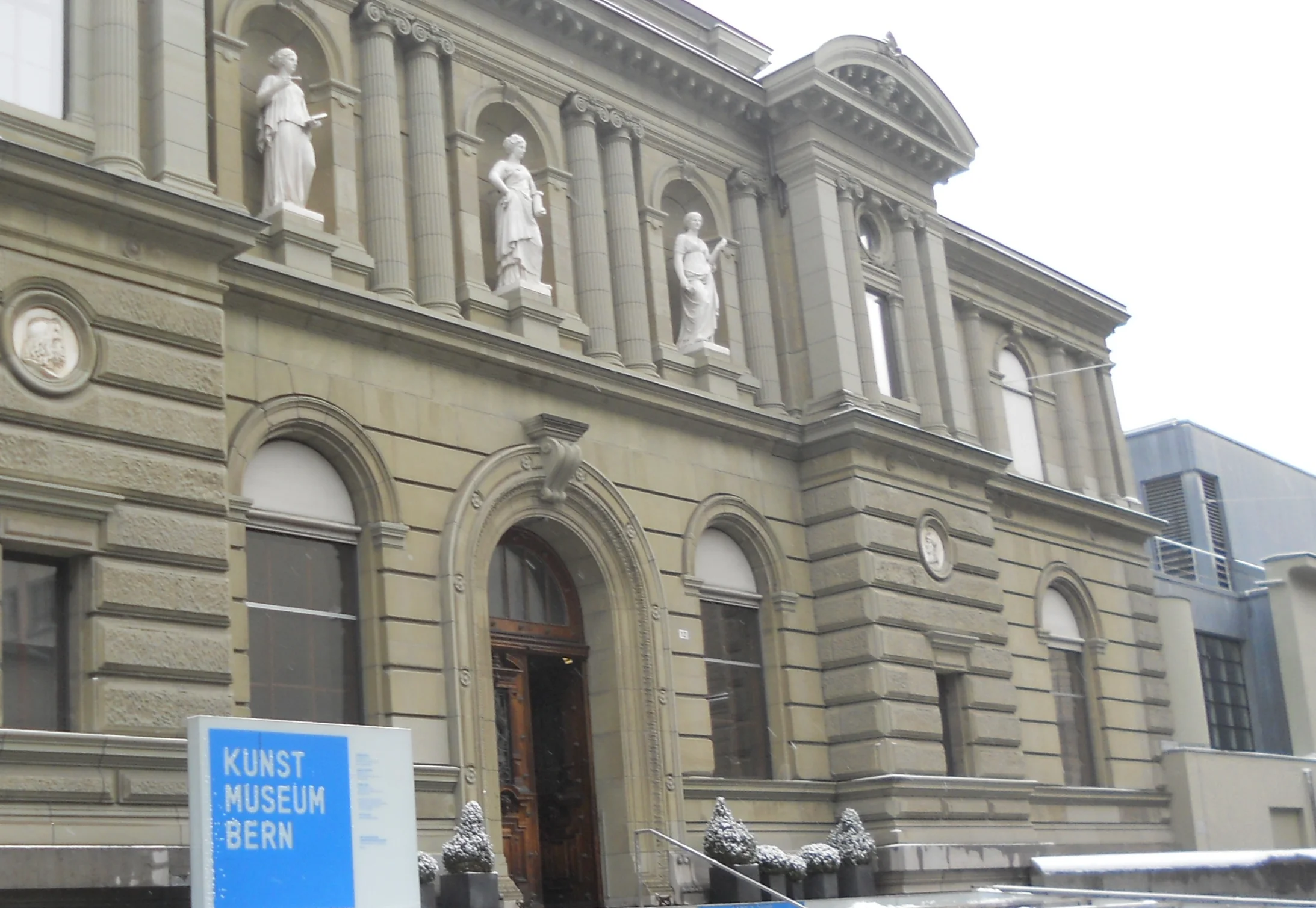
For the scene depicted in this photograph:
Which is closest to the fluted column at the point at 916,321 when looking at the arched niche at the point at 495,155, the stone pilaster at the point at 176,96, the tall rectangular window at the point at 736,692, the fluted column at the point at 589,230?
the tall rectangular window at the point at 736,692

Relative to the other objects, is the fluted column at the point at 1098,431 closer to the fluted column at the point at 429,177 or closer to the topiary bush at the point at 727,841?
the topiary bush at the point at 727,841

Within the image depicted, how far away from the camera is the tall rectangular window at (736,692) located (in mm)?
26641

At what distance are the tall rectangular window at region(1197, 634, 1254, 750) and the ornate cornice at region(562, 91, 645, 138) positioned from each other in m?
22.2

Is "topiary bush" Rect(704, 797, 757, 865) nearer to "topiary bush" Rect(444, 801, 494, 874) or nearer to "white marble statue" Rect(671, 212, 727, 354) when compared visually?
"topiary bush" Rect(444, 801, 494, 874)

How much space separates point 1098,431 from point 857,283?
11.7 metres

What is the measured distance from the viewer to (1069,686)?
116ft

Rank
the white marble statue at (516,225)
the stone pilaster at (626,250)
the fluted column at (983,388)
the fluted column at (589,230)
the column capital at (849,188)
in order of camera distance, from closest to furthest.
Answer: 1. the white marble statue at (516,225)
2. the fluted column at (589,230)
3. the stone pilaster at (626,250)
4. the column capital at (849,188)
5. the fluted column at (983,388)

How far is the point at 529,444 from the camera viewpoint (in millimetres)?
24109

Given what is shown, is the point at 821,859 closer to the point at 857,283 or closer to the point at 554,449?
the point at 554,449

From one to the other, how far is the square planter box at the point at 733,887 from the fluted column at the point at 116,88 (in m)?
11.8

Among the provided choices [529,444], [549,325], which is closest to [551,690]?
[529,444]

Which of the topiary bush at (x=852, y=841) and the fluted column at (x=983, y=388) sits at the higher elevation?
the fluted column at (x=983, y=388)

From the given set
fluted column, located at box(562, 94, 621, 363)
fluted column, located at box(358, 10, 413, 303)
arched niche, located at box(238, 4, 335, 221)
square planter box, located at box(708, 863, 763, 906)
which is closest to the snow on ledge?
square planter box, located at box(708, 863, 763, 906)

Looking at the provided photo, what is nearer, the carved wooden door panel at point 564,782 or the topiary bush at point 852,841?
the carved wooden door panel at point 564,782
